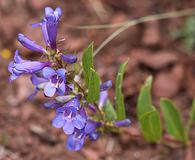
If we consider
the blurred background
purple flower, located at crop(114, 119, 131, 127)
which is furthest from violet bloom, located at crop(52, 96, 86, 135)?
the blurred background

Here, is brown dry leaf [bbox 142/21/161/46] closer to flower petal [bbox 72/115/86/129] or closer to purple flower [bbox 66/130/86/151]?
purple flower [bbox 66/130/86/151]

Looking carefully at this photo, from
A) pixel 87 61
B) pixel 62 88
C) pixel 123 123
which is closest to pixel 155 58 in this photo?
pixel 123 123

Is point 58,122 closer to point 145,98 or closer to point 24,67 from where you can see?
point 24,67

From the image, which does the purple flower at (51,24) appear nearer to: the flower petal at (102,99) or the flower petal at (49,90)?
the flower petal at (49,90)

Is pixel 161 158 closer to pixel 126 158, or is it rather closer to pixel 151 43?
pixel 126 158

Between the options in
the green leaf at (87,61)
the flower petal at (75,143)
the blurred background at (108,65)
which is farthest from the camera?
the blurred background at (108,65)

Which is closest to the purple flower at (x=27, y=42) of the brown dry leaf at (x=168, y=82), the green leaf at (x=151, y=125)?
the green leaf at (x=151, y=125)
